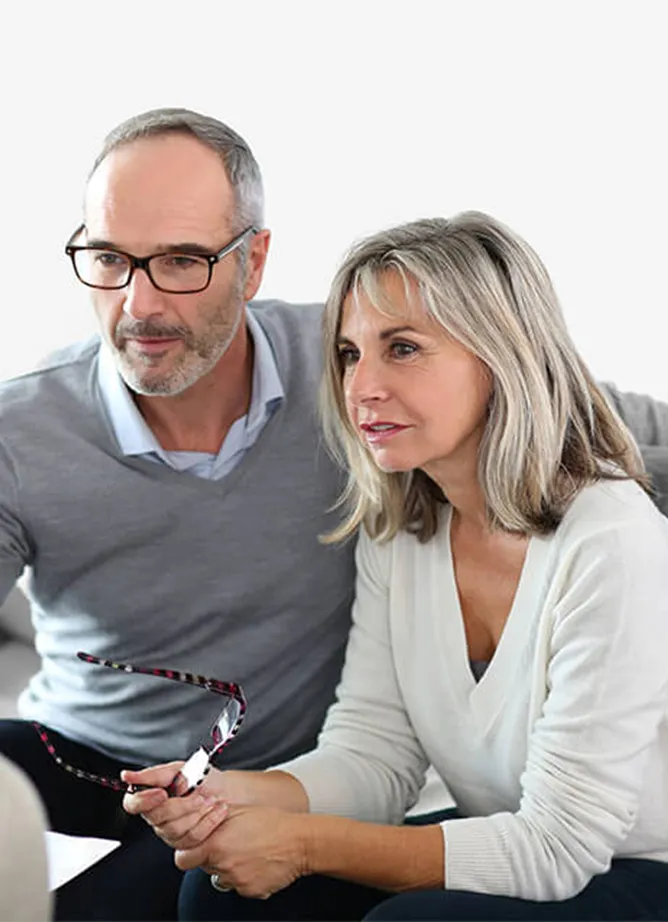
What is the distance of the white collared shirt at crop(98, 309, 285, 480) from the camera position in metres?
2.03

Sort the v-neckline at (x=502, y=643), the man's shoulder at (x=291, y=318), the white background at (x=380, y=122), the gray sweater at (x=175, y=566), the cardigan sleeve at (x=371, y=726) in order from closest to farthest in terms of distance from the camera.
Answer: the v-neckline at (x=502, y=643) → the cardigan sleeve at (x=371, y=726) → the gray sweater at (x=175, y=566) → the man's shoulder at (x=291, y=318) → the white background at (x=380, y=122)

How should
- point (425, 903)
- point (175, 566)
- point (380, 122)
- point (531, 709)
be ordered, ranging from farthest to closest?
1. point (380, 122)
2. point (175, 566)
3. point (531, 709)
4. point (425, 903)

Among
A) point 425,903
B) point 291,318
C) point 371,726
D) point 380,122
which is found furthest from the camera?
point 380,122

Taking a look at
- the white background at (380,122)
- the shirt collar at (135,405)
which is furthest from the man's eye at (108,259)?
the white background at (380,122)

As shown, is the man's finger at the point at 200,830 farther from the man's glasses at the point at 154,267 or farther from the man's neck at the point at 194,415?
the man's glasses at the point at 154,267

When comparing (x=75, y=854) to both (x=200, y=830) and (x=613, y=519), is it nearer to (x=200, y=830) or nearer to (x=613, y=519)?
(x=200, y=830)

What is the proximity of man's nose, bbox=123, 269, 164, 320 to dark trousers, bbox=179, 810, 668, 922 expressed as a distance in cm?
71

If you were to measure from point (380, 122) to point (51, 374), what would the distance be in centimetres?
133

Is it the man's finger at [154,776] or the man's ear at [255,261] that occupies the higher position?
the man's ear at [255,261]

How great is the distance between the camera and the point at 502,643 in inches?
70.1

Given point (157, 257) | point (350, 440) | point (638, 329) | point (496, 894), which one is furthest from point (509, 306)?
point (638, 329)

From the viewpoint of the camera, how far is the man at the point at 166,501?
1.97 meters

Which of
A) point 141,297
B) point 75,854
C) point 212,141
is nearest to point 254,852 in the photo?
point 75,854

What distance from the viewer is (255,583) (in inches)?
79.7
